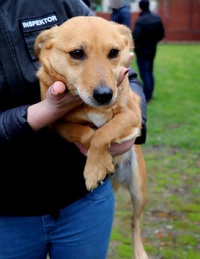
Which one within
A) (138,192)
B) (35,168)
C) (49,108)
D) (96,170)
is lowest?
(138,192)

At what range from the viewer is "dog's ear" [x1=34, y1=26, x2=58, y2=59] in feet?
6.82

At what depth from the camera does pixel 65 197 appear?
2.00 metres

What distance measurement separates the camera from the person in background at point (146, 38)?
1016cm

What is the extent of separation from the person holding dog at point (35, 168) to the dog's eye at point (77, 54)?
172mm

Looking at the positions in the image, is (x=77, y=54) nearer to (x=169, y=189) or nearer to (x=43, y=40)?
(x=43, y=40)

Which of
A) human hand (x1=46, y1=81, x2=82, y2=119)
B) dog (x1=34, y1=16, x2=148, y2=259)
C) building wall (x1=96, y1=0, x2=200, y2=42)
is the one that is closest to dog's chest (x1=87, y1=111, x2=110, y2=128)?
dog (x1=34, y1=16, x2=148, y2=259)

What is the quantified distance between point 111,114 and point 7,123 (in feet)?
1.90

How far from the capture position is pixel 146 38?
10.3 m

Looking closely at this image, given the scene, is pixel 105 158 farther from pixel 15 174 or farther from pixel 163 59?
pixel 163 59

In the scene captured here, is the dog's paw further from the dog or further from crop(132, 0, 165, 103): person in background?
crop(132, 0, 165, 103): person in background

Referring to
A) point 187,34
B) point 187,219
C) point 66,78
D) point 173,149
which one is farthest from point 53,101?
point 187,34

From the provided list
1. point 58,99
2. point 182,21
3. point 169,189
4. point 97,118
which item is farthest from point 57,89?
point 182,21

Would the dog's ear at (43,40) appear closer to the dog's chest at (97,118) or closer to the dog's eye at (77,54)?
the dog's eye at (77,54)

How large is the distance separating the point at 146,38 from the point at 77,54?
8.47 meters
